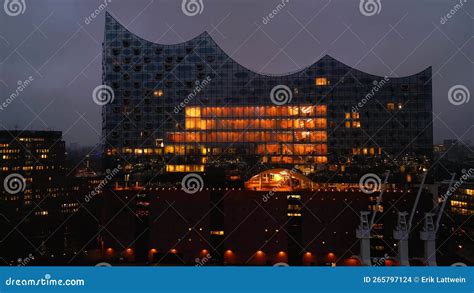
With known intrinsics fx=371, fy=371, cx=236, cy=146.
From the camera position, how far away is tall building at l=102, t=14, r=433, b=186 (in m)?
11.0

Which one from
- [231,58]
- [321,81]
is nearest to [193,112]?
[231,58]

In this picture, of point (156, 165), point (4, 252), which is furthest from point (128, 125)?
point (4, 252)

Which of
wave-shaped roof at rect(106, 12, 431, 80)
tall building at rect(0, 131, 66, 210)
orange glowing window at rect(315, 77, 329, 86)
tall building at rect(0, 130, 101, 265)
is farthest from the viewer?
orange glowing window at rect(315, 77, 329, 86)

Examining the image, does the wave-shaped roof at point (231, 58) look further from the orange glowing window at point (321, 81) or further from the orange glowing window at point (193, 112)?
the orange glowing window at point (193, 112)

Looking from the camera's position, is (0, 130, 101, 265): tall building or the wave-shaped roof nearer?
(0, 130, 101, 265): tall building

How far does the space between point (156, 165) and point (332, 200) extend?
5.56 metres

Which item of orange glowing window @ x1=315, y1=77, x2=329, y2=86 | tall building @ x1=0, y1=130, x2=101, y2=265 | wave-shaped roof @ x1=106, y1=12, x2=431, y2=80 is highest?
wave-shaped roof @ x1=106, y1=12, x2=431, y2=80

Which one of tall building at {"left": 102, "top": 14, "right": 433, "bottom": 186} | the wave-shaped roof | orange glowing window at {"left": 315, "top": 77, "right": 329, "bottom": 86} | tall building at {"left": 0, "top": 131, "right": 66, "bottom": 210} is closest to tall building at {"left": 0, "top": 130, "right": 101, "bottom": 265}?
tall building at {"left": 0, "top": 131, "right": 66, "bottom": 210}

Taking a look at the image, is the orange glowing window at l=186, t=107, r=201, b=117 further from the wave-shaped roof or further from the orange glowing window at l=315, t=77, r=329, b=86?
the orange glowing window at l=315, t=77, r=329, b=86

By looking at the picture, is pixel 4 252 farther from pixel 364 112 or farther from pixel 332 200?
pixel 364 112

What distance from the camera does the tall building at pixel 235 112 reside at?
11039 millimetres

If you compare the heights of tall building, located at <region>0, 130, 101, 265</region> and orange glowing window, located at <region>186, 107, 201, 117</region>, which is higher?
orange glowing window, located at <region>186, 107, 201, 117</region>

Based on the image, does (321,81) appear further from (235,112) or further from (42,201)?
(42,201)

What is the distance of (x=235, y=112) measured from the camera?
1122 cm
